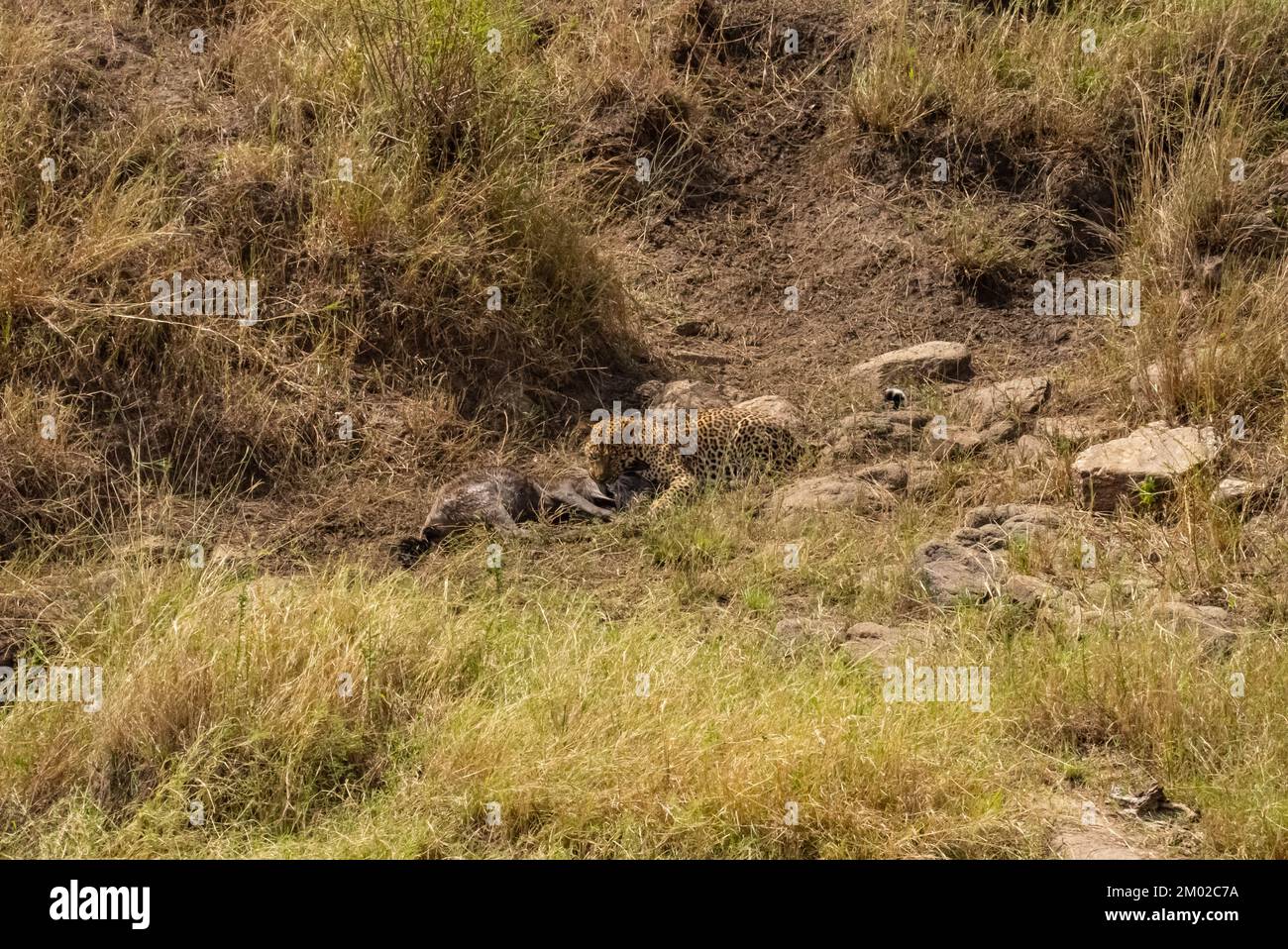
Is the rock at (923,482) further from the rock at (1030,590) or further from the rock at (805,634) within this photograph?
the rock at (805,634)

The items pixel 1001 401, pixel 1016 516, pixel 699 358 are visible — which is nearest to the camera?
pixel 1016 516

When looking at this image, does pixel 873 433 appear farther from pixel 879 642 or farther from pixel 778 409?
pixel 879 642

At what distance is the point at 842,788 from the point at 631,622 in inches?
60.2

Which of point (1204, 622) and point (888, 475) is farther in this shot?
point (888, 475)

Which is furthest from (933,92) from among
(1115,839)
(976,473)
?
(1115,839)

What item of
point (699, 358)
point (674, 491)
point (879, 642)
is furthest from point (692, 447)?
point (879, 642)

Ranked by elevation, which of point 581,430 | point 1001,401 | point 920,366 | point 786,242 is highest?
point 786,242

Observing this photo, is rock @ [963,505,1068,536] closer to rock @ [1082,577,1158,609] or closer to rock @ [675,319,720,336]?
rock @ [1082,577,1158,609]

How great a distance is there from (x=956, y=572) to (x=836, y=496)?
3.11 ft

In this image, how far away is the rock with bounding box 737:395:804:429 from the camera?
7.23 metres

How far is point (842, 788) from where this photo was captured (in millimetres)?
4352

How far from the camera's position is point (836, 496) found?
21.8 ft

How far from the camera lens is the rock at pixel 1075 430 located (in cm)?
688

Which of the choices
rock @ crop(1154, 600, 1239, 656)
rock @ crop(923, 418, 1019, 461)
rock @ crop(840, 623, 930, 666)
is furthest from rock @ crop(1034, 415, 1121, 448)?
rock @ crop(840, 623, 930, 666)
